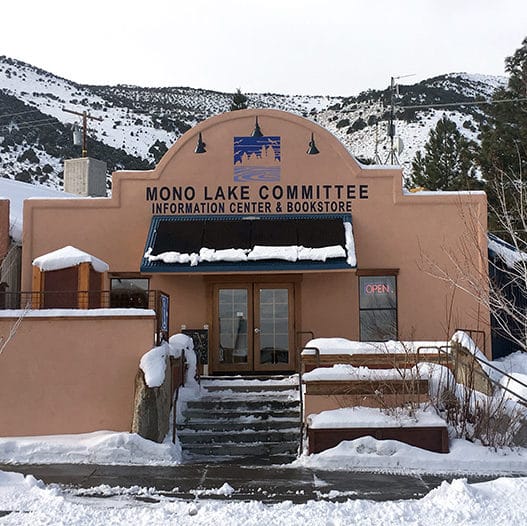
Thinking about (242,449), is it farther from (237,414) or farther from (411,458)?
(411,458)

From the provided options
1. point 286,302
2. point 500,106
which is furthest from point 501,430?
point 500,106

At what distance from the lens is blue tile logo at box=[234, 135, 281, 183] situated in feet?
55.9

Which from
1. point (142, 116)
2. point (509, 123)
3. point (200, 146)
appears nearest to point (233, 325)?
point (200, 146)

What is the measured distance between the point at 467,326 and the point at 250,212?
5.69 meters

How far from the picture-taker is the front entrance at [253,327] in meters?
16.5

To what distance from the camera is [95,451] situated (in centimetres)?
1145

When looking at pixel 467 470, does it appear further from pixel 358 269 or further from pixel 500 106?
pixel 500 106

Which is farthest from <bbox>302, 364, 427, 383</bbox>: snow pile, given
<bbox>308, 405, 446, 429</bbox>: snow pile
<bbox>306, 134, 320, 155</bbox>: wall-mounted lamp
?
<bbox>306, 134, 320, 155</bbox>: wall-mounted lamp

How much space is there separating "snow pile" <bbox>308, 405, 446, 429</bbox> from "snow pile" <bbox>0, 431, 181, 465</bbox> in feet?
7.99

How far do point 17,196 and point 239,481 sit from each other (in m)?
17.1

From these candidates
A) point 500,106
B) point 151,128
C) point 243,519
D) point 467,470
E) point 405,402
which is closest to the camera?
point 243,519

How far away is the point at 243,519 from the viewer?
24.6 ft

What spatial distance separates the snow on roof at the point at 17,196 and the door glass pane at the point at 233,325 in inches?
215

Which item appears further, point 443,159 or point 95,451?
point 443,159
